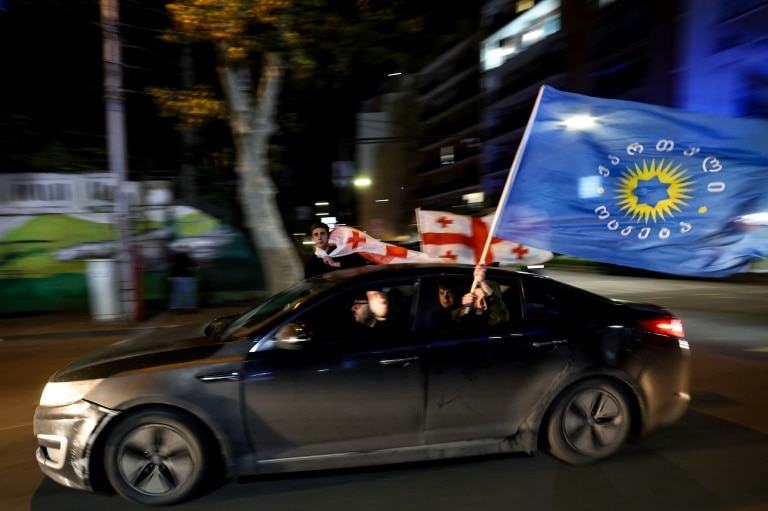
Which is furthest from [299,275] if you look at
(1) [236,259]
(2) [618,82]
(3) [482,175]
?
(3) [482,175]

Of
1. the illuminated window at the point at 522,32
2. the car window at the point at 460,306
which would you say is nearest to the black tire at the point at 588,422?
the car window at the point at 460,306

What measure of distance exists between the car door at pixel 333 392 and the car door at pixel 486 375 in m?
0.13

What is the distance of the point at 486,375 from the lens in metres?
4.21

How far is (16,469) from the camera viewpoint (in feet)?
14.8

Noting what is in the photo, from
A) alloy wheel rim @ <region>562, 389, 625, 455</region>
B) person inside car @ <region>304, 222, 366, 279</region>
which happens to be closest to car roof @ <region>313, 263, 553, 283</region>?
alloy wheel rim @ <region>562, 389, 625, 455</region>

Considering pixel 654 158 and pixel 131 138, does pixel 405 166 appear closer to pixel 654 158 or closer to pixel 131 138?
pixel 131 138

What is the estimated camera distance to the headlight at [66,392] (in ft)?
12.6

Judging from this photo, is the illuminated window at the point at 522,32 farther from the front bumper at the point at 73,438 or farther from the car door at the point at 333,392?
the front bumper at the point at 73,438

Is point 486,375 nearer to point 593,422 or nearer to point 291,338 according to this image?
point 593,422

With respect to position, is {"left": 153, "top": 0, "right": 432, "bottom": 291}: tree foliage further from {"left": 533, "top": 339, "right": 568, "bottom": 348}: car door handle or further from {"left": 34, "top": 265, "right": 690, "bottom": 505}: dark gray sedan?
{"left": 533, "top": 339, "right": 568, "bottom": 348}: car door handle

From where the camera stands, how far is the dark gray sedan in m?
3.85

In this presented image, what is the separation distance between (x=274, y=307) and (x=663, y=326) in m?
2.91

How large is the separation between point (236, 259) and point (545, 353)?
427 inches

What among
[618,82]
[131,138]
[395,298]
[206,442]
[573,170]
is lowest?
[206,442]
